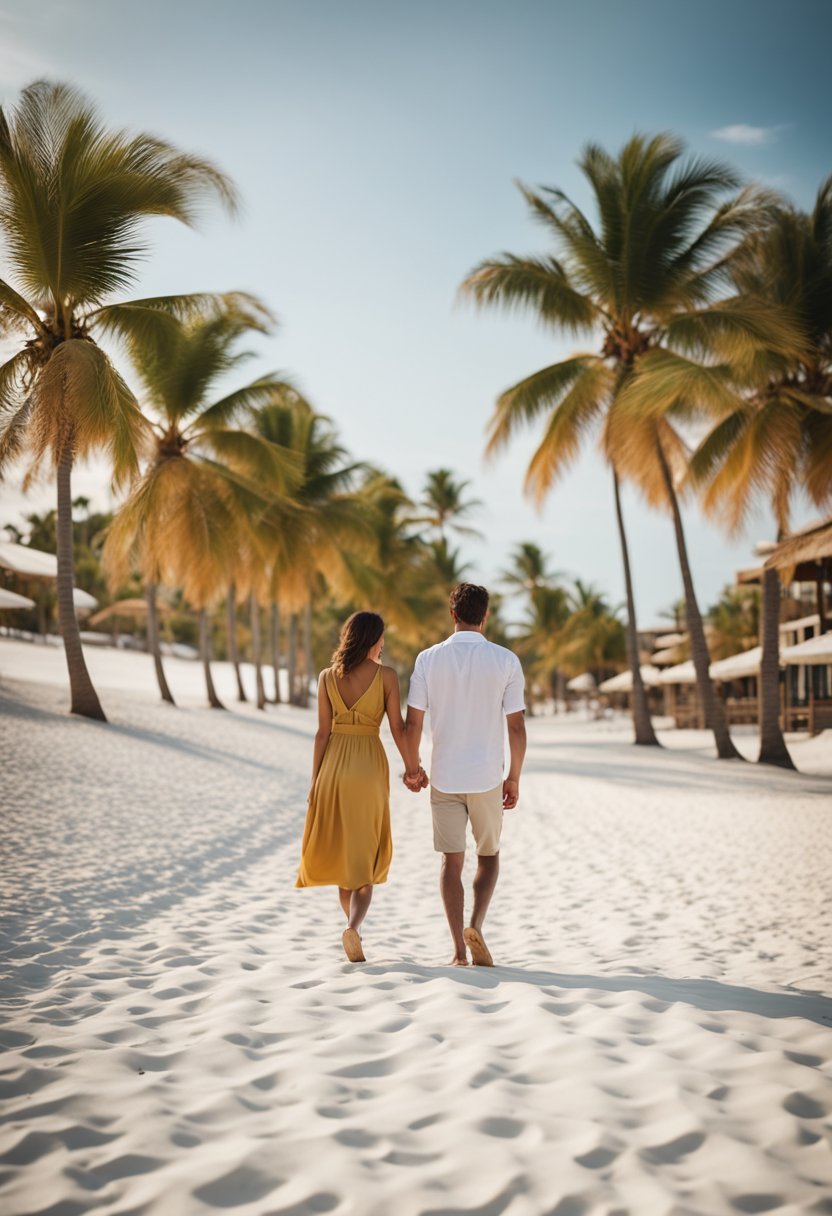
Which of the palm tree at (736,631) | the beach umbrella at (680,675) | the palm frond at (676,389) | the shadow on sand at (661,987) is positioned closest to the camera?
the shadow on sand at (661,987)

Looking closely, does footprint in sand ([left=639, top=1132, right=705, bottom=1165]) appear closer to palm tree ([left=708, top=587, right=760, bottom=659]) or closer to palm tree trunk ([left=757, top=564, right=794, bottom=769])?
palm tree trunk ([left=757, top=564, right=794, bottom=769])

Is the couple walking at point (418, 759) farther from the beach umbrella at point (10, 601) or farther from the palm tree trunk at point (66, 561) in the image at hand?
the beach umbrella at point (10, 601)

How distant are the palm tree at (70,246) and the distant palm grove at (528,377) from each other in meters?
0.03

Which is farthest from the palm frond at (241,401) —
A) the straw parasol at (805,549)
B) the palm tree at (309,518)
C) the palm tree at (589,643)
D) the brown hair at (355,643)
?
the palm tree at (589,643)

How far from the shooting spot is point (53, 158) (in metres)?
11.2

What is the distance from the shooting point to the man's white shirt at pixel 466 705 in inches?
148

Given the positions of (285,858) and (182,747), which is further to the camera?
(182,747)

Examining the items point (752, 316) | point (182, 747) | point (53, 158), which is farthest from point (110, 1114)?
point (752, 316)

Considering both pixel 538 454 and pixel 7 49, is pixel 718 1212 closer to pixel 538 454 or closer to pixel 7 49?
pixel 7 49

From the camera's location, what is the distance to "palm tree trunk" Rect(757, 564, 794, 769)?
48.0 ft

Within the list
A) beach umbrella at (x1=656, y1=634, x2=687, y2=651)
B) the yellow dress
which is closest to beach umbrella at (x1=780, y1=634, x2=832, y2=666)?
the yellow dress

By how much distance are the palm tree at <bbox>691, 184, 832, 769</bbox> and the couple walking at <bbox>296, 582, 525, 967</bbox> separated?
36.8 ft

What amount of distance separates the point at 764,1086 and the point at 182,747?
470 inches

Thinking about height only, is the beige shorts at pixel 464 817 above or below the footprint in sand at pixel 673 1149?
above
